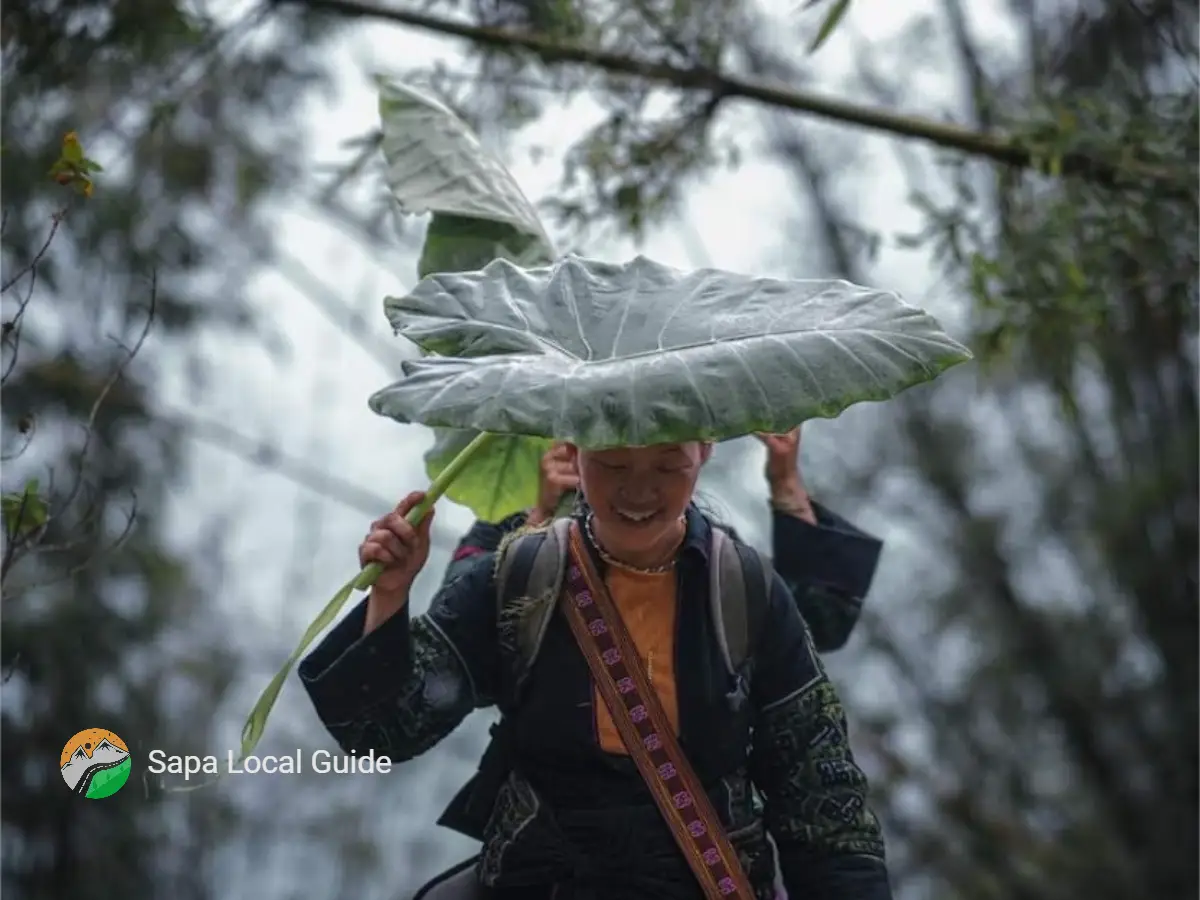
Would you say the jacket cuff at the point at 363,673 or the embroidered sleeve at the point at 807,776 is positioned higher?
the jacket cuff at the point at 363,673

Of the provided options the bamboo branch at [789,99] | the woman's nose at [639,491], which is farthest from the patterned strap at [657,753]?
the bamboo branch at [789,99]

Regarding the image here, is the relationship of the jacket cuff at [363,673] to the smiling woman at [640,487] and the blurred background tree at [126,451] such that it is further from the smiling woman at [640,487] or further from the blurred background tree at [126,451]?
the blurred background tree at [126,451]

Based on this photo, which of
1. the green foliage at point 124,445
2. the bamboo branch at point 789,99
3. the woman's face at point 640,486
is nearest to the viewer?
the woman's face at point 640,486

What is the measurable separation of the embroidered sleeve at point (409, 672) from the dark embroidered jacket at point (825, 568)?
0.58 feet

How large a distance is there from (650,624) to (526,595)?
10 cm

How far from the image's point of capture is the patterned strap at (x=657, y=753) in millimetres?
1113

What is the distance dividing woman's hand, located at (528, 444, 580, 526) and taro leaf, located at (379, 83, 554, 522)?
21 mm

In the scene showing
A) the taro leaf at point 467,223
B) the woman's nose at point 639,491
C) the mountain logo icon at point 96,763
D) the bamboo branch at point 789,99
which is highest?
the bamboo branch at point 789,99

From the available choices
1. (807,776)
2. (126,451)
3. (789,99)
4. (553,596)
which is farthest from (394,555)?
(126,451)

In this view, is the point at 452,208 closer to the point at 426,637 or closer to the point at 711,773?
the point at 426,637

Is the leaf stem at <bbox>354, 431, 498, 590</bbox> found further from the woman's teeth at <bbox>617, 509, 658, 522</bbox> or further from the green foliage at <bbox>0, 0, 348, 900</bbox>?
the green foliage at <bbox>0, 0, 348, 900</bbox>

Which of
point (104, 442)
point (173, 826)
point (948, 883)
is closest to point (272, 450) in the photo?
point (104, 442)

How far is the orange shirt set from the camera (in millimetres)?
1147

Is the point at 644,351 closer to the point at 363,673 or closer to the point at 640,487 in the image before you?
the point at 640,487
